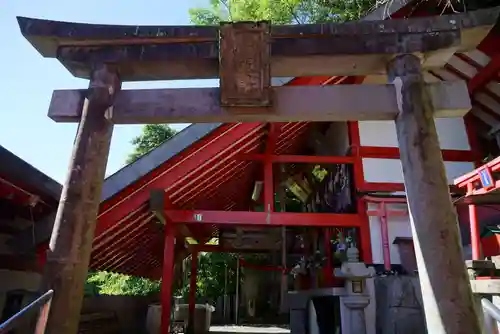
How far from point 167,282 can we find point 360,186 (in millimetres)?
4036

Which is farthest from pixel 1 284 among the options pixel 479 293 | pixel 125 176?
pixel 479 293

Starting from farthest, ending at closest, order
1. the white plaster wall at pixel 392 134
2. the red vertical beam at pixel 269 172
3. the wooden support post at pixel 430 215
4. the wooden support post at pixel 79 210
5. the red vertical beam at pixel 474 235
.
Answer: the white plaster wall at pixel 392 134
the red vertical beam at pixel 269 172
the red vertical beam at pixel 474 235
the wooden support post at pixel 79 210
the wooden support post at pixel 430 215

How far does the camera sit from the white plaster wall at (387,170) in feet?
25.8

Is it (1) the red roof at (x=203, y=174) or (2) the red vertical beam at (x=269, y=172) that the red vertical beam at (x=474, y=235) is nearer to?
(1) the red roof at (x=203, y=174)

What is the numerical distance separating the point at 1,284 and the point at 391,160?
7030 millimetres

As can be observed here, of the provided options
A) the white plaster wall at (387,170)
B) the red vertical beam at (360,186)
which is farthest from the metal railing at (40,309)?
the white plaster wall at (387,170)

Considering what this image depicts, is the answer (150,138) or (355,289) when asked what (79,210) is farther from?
(150,138)

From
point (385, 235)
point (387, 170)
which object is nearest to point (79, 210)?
point (385, 235)

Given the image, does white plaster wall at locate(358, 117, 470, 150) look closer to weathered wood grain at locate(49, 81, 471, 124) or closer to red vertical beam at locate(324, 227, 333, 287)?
red vertical beam at locate(324, 227, 333, 287)

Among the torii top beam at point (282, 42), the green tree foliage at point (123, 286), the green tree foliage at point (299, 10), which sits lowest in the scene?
the green tree foliage at point (123, 286)

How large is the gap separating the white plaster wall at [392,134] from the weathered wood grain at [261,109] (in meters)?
4.81

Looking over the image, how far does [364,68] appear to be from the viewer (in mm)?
3721

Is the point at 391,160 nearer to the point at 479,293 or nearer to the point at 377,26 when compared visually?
the point at 479,293

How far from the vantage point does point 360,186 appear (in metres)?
7.70
